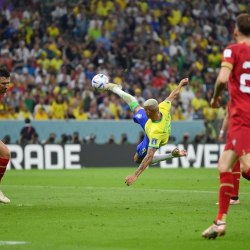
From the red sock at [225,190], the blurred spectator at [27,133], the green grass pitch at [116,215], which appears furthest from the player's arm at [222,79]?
the blurred spectator at [27,133]

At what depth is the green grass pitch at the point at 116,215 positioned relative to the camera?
9.66m

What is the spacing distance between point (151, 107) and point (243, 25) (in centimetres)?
780

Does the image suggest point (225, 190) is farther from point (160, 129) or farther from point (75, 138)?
point (75, 138)

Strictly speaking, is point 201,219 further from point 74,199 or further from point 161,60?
point 161,60

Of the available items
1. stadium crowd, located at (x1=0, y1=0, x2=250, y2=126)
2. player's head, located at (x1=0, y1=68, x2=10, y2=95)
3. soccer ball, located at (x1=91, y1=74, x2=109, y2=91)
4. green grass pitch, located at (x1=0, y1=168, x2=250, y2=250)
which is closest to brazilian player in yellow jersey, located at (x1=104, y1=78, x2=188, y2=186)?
soccer ball, located at (x1=91, y1=74, x2=109, y2=91)

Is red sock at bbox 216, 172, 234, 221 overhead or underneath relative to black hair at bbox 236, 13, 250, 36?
underneath

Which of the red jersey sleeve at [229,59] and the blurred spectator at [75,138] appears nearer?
the red jersey sleeve at [229,59]

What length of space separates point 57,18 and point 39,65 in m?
3.21

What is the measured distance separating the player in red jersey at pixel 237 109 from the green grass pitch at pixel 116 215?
2.16ft

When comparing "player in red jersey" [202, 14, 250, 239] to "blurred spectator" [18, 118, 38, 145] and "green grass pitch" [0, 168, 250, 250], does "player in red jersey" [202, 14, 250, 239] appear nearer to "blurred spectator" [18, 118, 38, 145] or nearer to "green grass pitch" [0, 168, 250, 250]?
"green grass pitch" [0, 168, 250, 250]

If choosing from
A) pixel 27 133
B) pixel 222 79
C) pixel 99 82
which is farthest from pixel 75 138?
pixel 222 79

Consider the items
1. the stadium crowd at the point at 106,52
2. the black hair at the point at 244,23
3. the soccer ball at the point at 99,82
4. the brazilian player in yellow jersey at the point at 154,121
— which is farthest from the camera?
the stadium crowd at the point at 106,52

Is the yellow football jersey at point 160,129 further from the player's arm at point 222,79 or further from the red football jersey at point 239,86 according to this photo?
the player's arm at point 222,79

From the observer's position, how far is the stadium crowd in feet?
101
